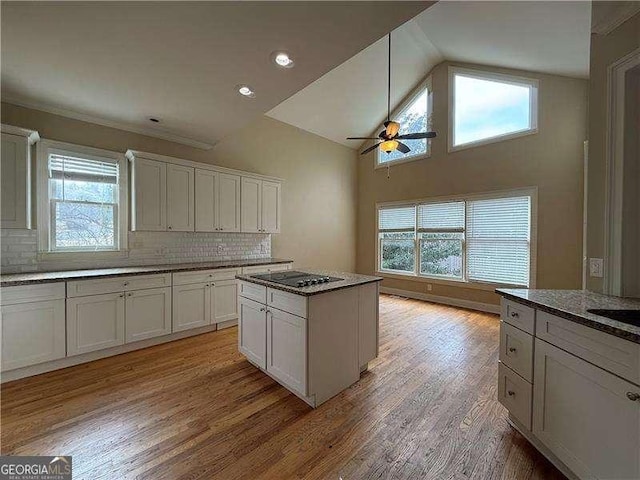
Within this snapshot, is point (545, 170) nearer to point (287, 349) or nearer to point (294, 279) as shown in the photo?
point (294, 279)

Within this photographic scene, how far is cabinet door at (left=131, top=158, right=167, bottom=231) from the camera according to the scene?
3354 mm

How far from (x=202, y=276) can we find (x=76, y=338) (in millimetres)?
1326

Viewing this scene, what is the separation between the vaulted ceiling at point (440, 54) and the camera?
10.5 feet

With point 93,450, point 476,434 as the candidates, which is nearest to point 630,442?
point 476,434

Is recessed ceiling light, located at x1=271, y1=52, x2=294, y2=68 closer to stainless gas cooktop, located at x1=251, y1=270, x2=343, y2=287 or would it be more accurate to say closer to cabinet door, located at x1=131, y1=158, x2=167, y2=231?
stainless gas cooktop, located at x1=251, y1=270, x2=343, y2=287

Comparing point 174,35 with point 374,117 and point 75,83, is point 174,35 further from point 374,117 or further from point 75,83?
point 374,117

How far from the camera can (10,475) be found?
1457 millimetres

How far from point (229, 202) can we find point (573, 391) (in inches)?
160

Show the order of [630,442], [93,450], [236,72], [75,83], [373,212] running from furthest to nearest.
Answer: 1. [373,212]
2. [75,83]
3. [236,72]
4. [93,450]
5. [630,442]

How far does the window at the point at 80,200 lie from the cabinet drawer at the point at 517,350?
4195 millimetres

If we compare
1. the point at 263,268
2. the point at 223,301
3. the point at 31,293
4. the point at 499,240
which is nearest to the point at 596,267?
the point at 499,240

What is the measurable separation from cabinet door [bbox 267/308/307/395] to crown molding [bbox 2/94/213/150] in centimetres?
304

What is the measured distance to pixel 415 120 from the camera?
232 inches

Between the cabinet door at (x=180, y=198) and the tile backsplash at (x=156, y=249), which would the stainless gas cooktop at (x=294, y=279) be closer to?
the cabinet door at (x=180, y=198)
